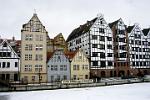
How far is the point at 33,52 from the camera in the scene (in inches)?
2235

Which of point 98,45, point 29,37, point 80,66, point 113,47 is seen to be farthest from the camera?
point 113,47

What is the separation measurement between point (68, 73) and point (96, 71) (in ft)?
28.0

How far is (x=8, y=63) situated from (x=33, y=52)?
6.43 meters

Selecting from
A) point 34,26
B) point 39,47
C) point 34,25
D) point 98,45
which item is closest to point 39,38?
point 39,47

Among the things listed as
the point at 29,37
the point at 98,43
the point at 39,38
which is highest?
the point at 29,37

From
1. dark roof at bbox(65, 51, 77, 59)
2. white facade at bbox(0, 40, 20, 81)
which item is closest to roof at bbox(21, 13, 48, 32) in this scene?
white facade at bbox(0, 40, 20, 81)

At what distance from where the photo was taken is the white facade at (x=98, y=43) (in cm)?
6388

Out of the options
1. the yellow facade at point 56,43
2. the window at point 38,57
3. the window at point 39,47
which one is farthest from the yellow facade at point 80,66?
the yellow facade at point 56,43

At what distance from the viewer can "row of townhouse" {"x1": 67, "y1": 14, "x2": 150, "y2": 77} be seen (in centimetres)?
6444

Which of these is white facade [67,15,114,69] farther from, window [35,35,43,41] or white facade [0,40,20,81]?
white facade [0,40,20,81]

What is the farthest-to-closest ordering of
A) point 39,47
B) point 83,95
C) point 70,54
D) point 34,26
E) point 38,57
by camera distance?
point 70,54
point 34,26
point 39,47
point 38,57
point 83,95

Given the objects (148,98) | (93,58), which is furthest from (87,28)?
(148,98)

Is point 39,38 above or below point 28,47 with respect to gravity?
above

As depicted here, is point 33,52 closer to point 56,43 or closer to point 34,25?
point 34,25
